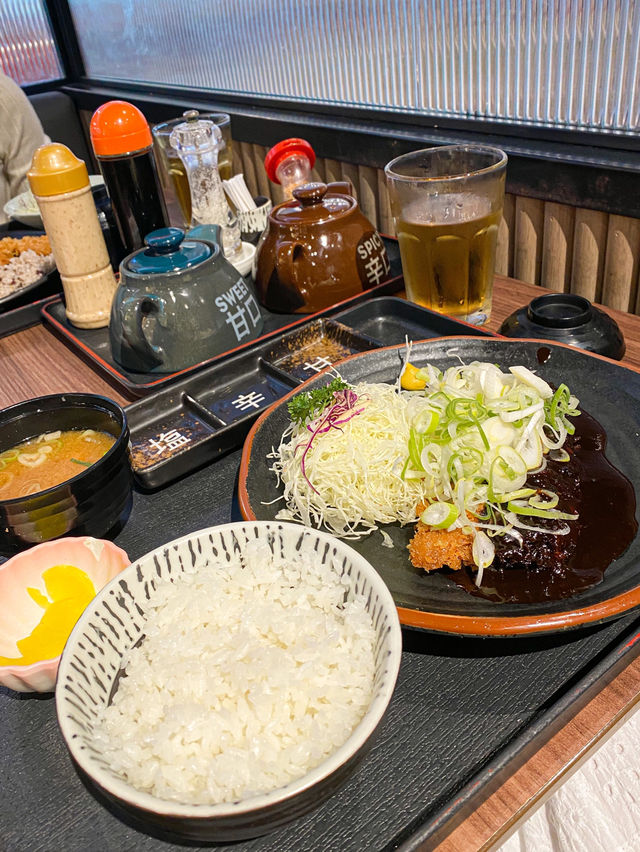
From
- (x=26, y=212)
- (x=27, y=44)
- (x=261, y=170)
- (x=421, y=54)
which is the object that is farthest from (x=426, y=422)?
(x=27, y=44)

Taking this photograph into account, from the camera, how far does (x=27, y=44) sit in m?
4.57

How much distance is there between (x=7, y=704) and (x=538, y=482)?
2.87ft

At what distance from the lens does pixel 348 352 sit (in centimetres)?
167

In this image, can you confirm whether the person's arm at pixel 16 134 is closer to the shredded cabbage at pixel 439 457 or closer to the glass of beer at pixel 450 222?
the glass of beer at pixel 450 222

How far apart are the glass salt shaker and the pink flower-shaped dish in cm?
120

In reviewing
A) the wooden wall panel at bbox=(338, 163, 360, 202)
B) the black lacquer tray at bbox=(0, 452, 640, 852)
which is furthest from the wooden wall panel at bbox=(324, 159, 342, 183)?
the black lacquer tray at bbox=(0, 452, 640, 852)

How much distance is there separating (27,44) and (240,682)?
5232 millimetres

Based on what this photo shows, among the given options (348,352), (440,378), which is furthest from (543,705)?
(348,352)

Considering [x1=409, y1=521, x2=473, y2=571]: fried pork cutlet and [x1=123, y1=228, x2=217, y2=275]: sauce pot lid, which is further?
[x1=123, y1=228, x2=217, y2=275]: sauce pot lid

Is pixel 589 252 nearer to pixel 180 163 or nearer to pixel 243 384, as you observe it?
pixel 243 384

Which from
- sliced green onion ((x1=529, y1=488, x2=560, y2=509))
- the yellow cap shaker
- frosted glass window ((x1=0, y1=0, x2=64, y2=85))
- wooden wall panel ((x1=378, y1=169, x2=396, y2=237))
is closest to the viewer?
sliced green onion ((x1=529, y1=488, x2=560, y2=509))

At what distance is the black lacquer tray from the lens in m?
0.76

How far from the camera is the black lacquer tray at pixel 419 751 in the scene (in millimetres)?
758

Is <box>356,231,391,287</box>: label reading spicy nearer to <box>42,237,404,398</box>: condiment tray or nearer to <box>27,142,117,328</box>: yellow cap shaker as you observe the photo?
<box>42,237,404,398</box>: condiment tray
